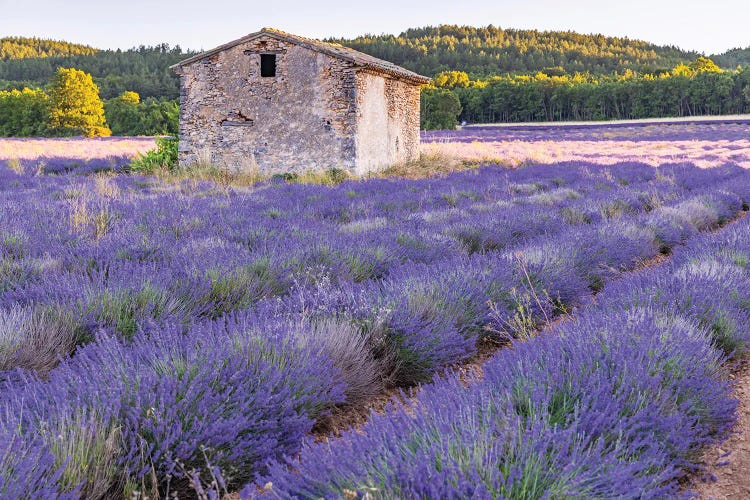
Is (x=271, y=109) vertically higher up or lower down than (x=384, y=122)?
higher up

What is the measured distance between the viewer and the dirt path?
7.38ft

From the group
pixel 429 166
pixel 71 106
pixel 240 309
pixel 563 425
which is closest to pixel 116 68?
pixel 71 106

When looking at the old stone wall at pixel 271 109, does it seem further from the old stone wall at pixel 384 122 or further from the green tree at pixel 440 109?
the green tree at pixel 440 109

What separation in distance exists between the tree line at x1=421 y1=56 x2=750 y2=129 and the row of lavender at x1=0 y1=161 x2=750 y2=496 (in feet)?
183

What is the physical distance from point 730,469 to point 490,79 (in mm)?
93595

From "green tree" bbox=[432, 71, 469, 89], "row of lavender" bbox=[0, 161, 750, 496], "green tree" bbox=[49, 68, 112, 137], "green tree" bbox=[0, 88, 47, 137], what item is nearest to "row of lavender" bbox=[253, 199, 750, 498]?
"row of lavender" bbox=[0, 161, 750, 496]

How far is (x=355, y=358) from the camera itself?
3145mm

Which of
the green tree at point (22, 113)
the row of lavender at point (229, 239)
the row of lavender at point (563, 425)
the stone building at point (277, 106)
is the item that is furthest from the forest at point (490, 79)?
the row of lavender at point (563, 425)

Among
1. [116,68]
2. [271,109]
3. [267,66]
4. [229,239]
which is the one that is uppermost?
[116,68]

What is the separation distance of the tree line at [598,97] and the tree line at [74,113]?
92.1 ft

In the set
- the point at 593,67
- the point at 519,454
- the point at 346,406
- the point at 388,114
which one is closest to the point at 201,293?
the point at 346,406

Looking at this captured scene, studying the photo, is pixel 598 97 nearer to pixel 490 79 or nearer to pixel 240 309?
pixel 490 79

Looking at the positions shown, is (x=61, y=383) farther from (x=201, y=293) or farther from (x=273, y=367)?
(x=201, y=293)

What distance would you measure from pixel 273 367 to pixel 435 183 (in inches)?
418
